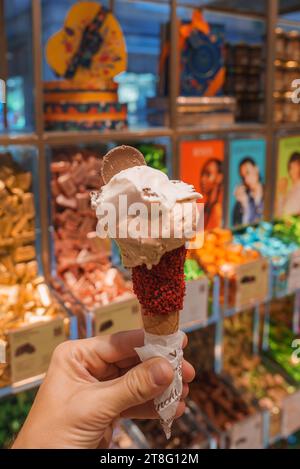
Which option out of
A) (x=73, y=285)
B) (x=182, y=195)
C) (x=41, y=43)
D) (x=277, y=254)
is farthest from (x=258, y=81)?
(x=182, y=195)

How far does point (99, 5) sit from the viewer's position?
1899mm

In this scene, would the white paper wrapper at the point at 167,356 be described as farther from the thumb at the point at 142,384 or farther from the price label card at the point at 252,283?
the price label card at the point at 252,283

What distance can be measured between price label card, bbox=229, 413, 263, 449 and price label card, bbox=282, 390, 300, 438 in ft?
0.51

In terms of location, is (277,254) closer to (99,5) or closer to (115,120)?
(115,120)

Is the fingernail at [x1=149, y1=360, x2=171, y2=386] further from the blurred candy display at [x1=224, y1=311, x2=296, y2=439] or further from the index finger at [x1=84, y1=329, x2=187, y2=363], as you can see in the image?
the blurred candy display at [x1=224, y1=311, x2=296, y2=439]

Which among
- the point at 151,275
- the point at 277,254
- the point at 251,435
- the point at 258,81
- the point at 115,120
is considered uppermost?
the point at 258,81

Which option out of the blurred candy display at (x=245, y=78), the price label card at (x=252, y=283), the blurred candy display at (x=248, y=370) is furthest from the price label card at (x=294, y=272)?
the blurred candy display at (x=245, y=78)

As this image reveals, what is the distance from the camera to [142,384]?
2.89 feet

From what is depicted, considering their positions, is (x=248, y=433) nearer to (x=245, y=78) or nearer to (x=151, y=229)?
(x=245, y=78)

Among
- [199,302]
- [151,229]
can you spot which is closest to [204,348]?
[199,302]

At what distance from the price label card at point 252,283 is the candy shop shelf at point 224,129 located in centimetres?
60

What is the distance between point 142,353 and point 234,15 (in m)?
1.97

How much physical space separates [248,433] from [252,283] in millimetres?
685

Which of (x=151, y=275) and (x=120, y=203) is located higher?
(x=120, y=203)
